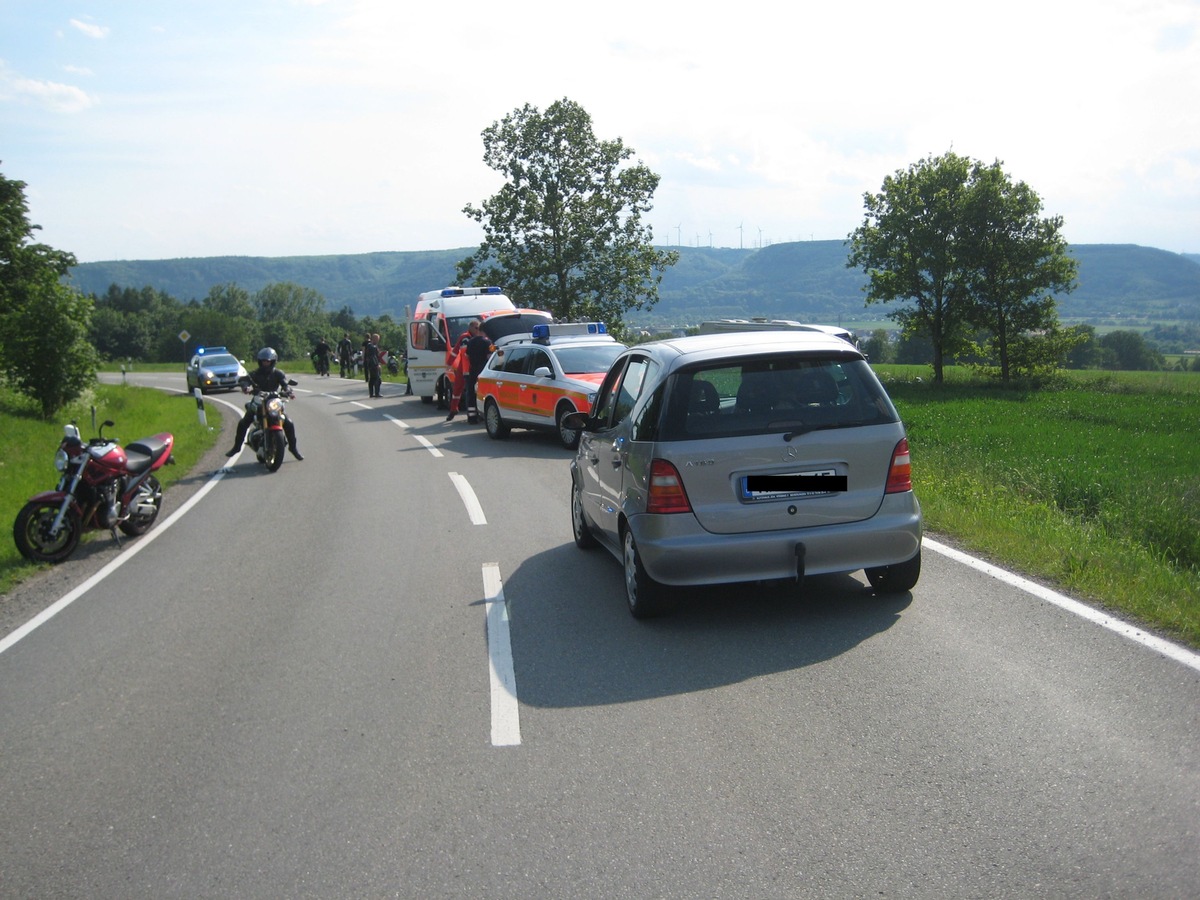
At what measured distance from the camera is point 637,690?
17.5 feet

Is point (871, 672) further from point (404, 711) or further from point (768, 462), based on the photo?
point (404, 711)

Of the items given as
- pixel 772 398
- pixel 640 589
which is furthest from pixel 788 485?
pixel 640 589

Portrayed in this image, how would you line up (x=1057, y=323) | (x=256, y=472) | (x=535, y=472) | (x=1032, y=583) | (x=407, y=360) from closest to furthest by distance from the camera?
(x=1032, y=583), (x=535, y=472), (x=256, y=472), (x=407, y=360), (x=1057, y=323)

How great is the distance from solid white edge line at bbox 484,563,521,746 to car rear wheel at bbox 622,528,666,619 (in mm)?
811

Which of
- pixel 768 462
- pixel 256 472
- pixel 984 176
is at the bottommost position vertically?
pixel 256 472

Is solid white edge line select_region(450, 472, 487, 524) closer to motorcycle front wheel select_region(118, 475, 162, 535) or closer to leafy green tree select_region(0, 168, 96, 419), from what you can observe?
motorcycle front wheel select_region(118, 475, 162, 535)

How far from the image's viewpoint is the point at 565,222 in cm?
4828

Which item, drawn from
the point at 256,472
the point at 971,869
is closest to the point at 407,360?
the point at 256,472

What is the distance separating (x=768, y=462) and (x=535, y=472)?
8503 millimetres

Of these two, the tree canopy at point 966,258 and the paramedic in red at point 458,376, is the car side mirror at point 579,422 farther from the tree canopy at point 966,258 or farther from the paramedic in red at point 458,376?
the tree canopy at point 966,258

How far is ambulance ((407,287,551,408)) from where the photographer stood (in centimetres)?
2581

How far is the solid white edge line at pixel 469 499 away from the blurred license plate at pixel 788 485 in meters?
4.90

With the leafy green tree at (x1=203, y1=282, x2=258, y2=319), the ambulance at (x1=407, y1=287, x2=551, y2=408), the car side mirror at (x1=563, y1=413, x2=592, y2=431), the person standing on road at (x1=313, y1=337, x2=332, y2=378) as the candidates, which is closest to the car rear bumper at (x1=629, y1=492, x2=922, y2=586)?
the car side mirror at (x1=563, y1=413, x2=592, y2=431)

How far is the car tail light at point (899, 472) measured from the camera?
6393 mm
